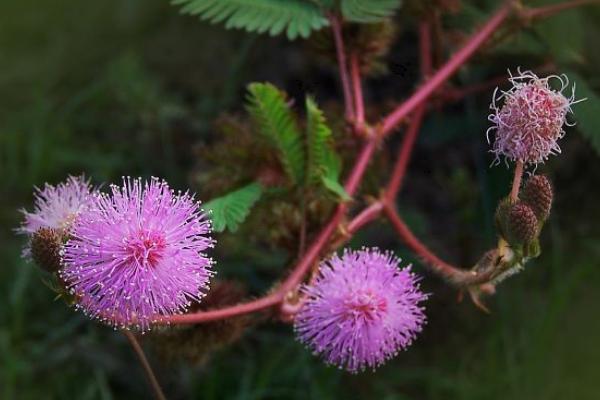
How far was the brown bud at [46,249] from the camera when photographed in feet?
4.09

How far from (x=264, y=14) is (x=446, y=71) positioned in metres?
0.43

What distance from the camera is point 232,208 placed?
152 centimetres

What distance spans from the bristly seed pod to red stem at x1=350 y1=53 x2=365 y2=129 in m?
0.55

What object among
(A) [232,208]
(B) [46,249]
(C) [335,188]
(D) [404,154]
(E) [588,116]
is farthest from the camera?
(D) [404,154]

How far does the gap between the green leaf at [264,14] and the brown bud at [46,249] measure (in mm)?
539

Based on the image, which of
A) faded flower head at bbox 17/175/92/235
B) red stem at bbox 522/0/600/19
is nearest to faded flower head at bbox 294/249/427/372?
faded flower head at bbox 17/175/92/235

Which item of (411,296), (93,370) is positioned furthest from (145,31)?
(411,296)

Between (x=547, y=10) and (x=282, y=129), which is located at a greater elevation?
(x=547, y=10)

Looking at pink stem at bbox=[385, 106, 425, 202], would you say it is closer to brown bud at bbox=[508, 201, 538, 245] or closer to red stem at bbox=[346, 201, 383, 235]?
red stem at bbox=[346, 201, 383, 235]

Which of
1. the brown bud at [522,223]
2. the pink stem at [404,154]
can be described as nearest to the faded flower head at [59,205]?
the brown bud at [522,223]

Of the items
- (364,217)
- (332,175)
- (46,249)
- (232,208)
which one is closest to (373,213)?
(364,217)

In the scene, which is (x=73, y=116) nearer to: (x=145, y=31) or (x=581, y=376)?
(x=145, y=31)

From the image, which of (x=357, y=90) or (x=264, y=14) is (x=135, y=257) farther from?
(x=357, y=90)

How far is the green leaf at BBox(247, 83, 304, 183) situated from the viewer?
1627 mm
